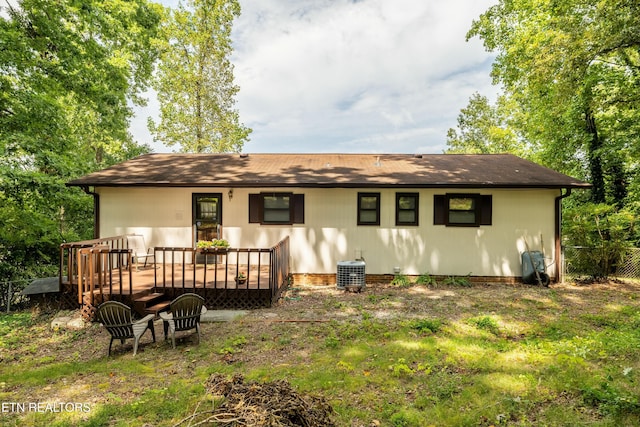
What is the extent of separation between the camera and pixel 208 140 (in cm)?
1836

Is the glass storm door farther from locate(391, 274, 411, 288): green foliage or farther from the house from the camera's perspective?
locate(391, 274, 411, 288): green foliage

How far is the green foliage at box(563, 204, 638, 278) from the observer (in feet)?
28.6

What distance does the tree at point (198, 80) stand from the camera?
16719mm

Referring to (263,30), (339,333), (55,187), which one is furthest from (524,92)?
(55,187)

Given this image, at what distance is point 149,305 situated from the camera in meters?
6.06

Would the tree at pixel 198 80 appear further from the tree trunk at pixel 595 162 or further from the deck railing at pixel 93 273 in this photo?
the tree trunk at pixel 595 162

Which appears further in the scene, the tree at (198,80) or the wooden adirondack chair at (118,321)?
the tree at (198,80)

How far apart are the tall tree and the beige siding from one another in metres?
4.01

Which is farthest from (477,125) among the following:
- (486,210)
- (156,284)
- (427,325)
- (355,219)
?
(156,284)

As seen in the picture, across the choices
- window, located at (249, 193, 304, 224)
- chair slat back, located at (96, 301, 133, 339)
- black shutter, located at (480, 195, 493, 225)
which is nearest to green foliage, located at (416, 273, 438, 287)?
black shutter, located at (480, 195, 493, 225)

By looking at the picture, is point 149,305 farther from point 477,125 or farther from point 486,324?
point 477,125

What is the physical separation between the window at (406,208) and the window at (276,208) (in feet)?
9.45

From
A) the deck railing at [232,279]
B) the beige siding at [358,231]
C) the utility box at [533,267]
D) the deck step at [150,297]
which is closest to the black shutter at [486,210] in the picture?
the beige siding at [358,231]

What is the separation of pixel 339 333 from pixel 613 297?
7.19m
